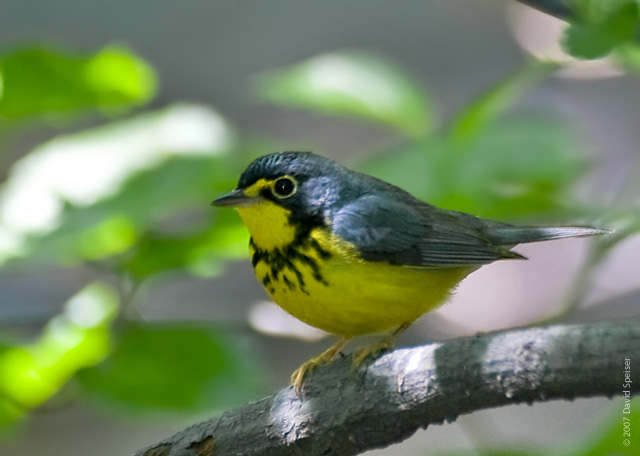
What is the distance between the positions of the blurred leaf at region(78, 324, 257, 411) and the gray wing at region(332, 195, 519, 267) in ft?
3.21

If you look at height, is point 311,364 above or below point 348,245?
below

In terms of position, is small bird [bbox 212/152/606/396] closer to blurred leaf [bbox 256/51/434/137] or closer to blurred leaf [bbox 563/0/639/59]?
blurred leaf [bbox 256/51/434/137]

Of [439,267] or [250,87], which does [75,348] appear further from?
[250,87]

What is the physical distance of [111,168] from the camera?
4844mm

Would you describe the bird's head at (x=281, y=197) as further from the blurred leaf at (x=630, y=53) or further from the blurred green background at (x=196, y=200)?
the blurred leaf at (x=630, y=53)

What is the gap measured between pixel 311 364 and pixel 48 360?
1.39m

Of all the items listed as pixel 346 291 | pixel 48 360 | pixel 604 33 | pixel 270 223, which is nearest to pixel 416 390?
pixel 346 291

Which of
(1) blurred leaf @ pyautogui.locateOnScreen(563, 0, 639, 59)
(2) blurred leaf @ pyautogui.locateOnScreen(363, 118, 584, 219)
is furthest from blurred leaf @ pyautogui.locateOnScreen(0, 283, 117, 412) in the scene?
(1) blurred leaf @ pyautogui.locateOnScreen(563, 0, 639, 59)

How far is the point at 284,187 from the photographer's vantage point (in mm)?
3832

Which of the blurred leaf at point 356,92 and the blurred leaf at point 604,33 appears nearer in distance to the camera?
the blurred leaf at point 604,33

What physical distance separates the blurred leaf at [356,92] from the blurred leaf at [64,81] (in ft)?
2.78

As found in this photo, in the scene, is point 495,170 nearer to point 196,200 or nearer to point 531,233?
point 531,233

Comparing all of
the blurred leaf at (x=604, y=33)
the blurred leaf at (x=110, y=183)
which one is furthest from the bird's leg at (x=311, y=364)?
the blurred leaf at (x=604, y=33)

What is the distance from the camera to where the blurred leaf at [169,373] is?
13.5ft
